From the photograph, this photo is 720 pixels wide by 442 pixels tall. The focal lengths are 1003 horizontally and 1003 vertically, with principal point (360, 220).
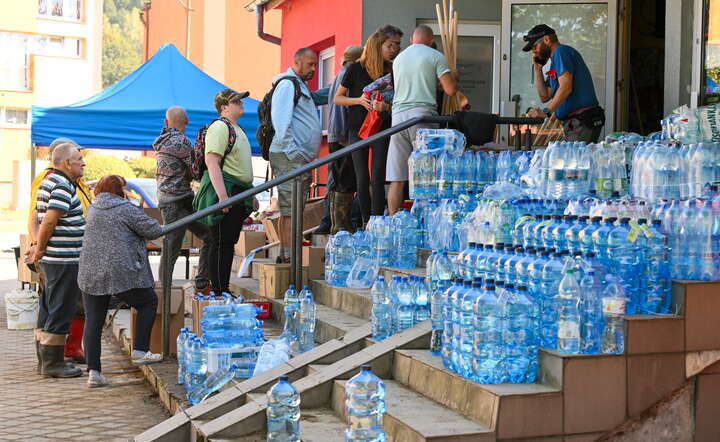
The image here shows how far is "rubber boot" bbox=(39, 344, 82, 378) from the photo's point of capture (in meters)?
8.66

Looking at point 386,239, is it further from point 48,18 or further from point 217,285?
point 48,18

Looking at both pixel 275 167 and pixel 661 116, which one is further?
pixel 661 116

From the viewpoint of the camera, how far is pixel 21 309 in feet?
38.3

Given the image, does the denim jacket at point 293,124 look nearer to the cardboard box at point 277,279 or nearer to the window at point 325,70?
the cardboard box at point 277,279

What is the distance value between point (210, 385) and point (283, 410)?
61.1 inches

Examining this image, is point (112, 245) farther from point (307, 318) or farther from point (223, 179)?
point (307, 318)

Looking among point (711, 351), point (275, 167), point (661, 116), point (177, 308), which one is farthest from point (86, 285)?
point (661, 116)

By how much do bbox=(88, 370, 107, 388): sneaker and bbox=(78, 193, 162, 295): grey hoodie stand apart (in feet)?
2.51

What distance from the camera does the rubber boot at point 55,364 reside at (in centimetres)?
866

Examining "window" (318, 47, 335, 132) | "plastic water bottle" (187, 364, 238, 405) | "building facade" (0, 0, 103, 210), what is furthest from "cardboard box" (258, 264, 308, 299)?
"building facade" (0, 0, 103, 210)

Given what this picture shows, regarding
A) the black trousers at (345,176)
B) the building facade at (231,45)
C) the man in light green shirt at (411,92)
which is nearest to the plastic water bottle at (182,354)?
the man in light green shirt at (411,92)

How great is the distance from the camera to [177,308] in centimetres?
847

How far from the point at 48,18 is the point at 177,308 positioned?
126 ft

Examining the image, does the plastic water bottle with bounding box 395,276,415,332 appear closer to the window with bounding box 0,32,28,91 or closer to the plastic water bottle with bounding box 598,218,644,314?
the plastic water bottle with bounding box 598,218,644,314
